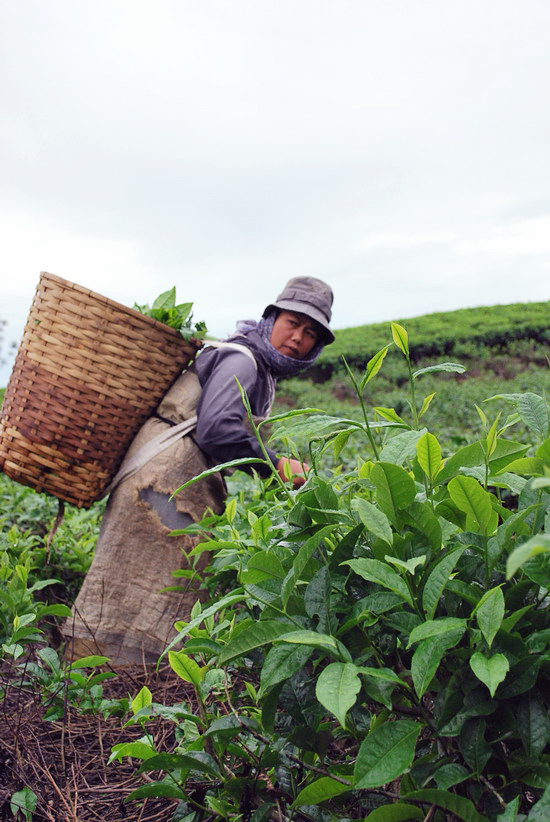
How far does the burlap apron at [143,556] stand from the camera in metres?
2.79

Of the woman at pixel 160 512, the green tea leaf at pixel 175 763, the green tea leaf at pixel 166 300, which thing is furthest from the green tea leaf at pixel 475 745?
the green tea leaf at pixel 166 300

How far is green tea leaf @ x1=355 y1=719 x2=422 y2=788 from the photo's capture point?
70 centimetres

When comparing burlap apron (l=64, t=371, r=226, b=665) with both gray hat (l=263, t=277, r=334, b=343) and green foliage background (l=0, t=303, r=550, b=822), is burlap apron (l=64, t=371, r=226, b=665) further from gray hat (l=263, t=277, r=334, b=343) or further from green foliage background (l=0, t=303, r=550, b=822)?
green foliage background (l=0, t=303, r=550, b=822)

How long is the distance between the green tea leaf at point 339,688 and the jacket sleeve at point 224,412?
80.4 inches

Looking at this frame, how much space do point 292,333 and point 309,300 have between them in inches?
7.4

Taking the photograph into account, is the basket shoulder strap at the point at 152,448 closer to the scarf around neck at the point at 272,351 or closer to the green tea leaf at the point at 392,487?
the scarf around neck at the point at 272,351

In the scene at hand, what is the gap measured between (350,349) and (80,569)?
10559 millimetres

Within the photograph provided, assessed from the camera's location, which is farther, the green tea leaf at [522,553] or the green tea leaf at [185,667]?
the green tea leaf at [185,667]

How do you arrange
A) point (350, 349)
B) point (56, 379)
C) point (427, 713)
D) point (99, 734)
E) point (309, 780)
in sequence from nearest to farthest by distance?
point (427, 713), point (309, 780), point (99, 734), point (56, 379), point (350, 349)

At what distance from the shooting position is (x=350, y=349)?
1314 centimetres

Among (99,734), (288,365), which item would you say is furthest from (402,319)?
(99,734)

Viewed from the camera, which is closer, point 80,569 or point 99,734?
point 99,734

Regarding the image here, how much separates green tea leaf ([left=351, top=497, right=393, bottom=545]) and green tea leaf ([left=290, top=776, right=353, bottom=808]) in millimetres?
318

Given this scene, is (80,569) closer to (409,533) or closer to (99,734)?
(99,734)
